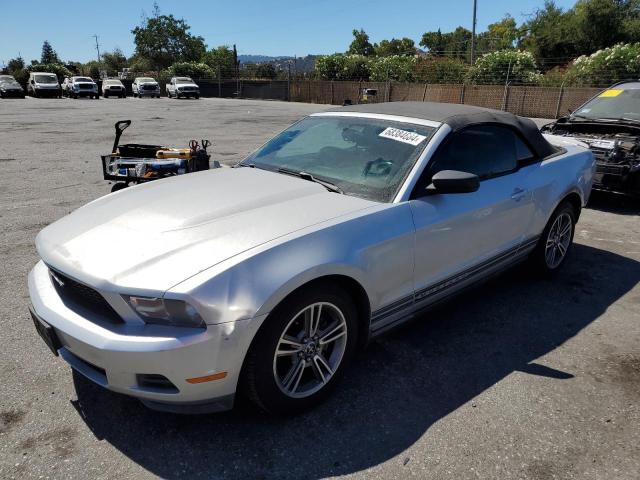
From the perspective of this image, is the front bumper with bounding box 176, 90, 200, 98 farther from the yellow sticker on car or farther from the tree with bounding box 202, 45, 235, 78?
the yellow sticker on car

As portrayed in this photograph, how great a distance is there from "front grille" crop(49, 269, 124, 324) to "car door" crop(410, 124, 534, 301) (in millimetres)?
1713

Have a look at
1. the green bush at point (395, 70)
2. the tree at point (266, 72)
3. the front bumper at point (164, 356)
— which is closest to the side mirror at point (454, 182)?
the front bumper at point (164, 356)

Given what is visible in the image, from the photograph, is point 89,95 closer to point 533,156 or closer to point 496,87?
point 496,87

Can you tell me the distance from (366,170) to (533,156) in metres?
1.78

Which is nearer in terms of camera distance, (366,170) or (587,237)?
(366,170)

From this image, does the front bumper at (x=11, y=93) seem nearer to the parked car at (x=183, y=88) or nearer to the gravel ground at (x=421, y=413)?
the parked car at (x=183, y=88)

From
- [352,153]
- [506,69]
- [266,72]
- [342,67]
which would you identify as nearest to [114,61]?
[266,72]

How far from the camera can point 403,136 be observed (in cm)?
330

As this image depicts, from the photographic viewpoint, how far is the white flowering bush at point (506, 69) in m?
25.7

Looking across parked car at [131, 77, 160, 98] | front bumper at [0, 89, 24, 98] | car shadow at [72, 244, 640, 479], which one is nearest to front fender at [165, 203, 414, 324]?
car shadow at [72, 244, 640, 479]

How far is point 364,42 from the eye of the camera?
318ft

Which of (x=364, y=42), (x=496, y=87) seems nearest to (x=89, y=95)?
(x=496, y=87)

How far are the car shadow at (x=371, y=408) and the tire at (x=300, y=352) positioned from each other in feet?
0.48

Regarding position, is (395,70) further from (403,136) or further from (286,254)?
(286,254)
